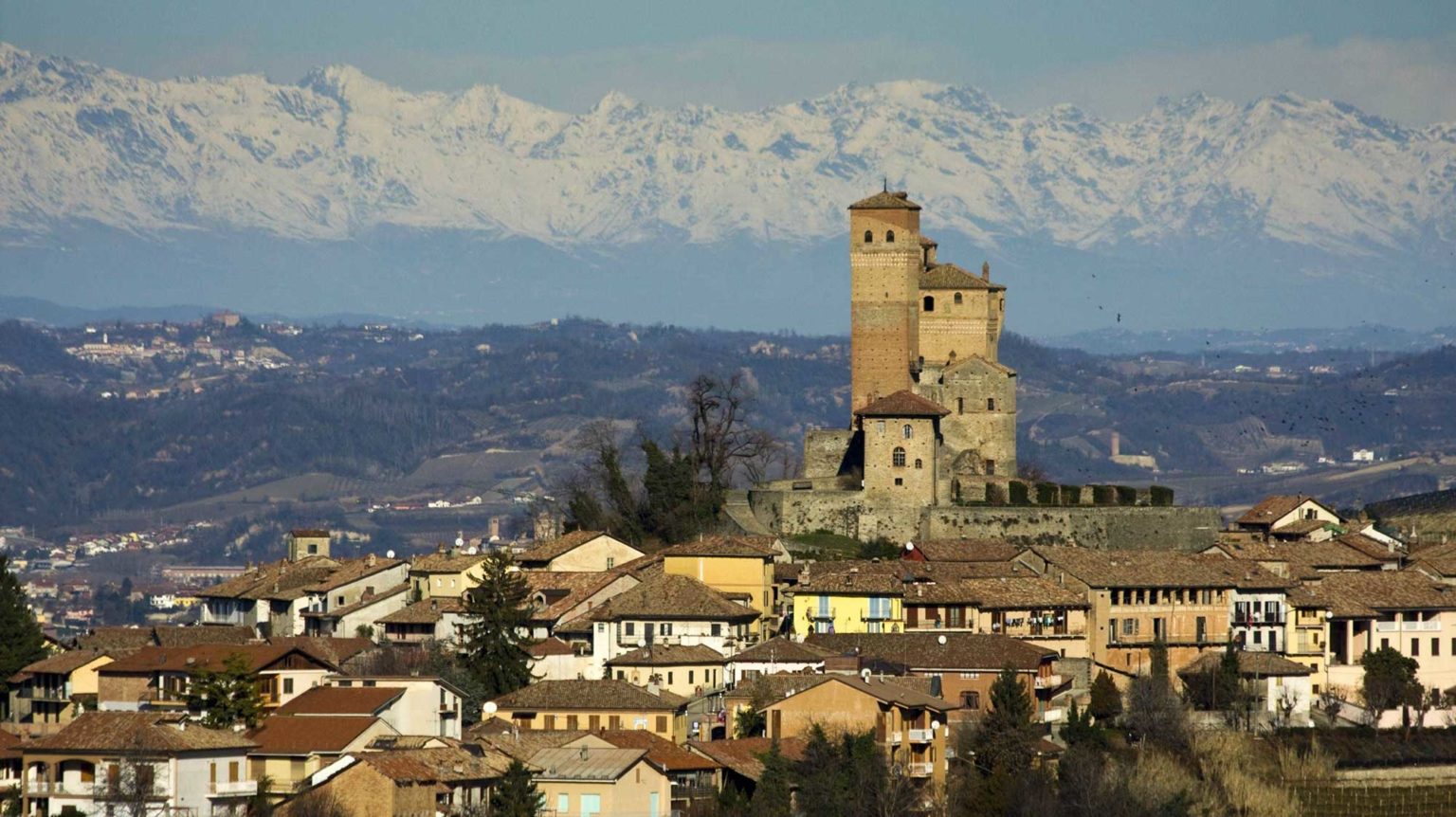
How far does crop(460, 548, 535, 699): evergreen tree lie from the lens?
234 ft

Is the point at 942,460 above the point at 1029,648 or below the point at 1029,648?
above

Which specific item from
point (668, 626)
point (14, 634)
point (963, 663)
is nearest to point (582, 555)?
point (668, 626)

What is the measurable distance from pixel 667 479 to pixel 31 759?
106 feet

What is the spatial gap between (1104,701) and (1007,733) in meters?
7.12

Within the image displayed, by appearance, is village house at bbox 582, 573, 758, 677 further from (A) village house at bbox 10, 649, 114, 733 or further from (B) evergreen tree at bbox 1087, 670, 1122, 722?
(A) village house at bbox 10, 649, 114, 733

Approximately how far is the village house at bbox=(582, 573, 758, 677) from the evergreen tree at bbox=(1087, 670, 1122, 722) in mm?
8961

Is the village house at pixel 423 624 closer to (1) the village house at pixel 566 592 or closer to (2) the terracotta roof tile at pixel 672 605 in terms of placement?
(1) the village house at pixel 566 592

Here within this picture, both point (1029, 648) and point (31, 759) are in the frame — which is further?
point (1029, 648)

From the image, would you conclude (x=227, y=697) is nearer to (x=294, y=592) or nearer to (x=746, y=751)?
(x=746, y=751)

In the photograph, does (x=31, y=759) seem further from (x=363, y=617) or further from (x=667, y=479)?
(x=667, y=479)

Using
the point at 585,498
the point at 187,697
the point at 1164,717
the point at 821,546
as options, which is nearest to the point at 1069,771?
the point at 1164,717

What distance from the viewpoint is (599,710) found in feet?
219

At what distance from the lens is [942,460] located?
3676 inches

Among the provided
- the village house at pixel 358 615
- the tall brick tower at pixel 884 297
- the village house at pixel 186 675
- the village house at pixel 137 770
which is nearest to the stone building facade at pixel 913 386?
the tall brick tower at pixel 884 297
